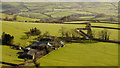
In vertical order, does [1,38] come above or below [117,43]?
above

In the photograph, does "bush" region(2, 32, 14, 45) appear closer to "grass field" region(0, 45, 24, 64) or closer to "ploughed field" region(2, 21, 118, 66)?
"ploughed field" region(2, 21, 118, 66)

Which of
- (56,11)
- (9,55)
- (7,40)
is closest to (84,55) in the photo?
(9,55)

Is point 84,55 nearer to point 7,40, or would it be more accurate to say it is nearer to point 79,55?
point 79,55

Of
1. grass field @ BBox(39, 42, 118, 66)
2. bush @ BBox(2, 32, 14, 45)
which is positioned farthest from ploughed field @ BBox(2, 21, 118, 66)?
bush @ BBox(2, 32, 14, 45)

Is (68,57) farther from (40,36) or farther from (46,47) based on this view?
(40,36)

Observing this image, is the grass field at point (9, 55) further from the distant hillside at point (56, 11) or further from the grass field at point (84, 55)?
the distant hillside at point (56, 11)

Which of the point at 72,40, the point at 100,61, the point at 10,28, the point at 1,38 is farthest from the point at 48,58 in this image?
the point at 10,28

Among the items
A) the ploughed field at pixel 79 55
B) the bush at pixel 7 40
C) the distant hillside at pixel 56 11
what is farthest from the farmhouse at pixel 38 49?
the distant hillside at pixel 56 11

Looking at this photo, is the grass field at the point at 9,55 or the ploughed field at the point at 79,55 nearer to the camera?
the ploughed field at the point at 79,55
